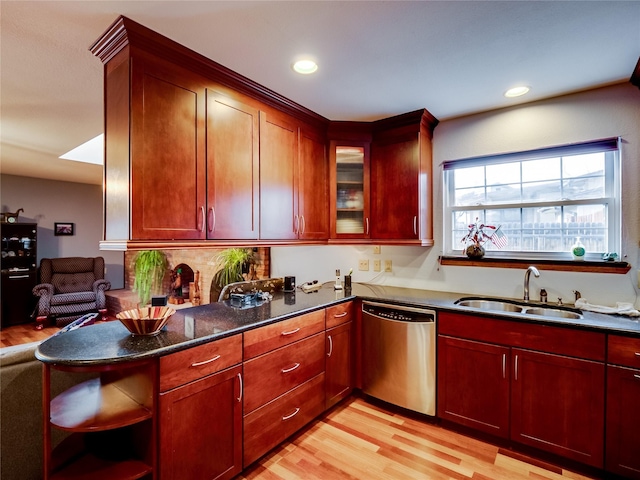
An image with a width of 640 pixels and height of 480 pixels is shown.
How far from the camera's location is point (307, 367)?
2.23 m

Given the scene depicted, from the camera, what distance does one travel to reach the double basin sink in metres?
2.20

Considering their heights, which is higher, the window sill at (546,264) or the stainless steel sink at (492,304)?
the window sill at (546,264)

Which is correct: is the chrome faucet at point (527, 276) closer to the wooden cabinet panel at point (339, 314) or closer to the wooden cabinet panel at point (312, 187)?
the wooden cabinet panel at point (339, 314)

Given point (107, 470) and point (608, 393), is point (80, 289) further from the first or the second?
point (608, 393)

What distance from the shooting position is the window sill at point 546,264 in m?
2.19

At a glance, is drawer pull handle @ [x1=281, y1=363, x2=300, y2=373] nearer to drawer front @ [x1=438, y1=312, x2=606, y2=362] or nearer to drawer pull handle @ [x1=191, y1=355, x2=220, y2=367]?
drawer pull handle @ [x1=191, y1=355, x2=220, y2=367]

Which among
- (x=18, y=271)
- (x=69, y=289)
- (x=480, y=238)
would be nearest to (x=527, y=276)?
(x=480, y=238)

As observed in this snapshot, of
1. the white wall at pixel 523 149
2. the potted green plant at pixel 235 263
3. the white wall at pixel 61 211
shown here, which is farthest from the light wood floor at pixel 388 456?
the white wall at pixel 61 211

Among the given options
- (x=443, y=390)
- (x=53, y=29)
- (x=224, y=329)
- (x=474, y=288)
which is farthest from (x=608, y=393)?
(x=53, y=29)

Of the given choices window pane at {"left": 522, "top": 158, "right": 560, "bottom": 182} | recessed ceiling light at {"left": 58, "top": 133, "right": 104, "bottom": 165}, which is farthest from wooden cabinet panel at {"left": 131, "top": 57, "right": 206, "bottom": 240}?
recessed ceiling light at {"left": 58, "top": 133, "right": 104, "bottom": 165}

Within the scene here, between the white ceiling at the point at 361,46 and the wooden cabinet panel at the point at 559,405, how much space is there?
1.76 meters

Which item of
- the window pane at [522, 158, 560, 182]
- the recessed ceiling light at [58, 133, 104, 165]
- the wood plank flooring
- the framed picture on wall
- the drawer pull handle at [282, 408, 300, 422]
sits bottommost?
the wood plank flooring

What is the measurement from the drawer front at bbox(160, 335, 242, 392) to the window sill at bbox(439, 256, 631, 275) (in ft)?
6.39

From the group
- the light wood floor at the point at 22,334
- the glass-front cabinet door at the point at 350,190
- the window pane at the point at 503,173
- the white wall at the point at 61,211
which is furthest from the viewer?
the white wall at the point at 61,211
